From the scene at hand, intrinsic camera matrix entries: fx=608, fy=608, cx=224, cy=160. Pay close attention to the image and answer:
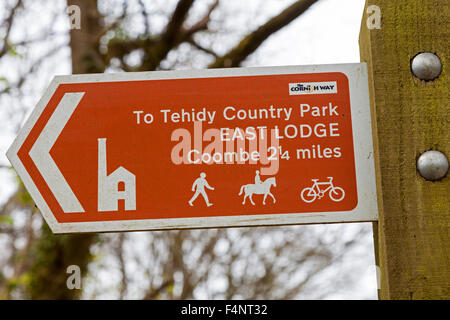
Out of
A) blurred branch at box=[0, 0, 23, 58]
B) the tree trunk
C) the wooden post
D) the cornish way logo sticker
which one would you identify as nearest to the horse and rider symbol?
the wooden post

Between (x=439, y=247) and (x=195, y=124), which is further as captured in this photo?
(x=195, y=124)

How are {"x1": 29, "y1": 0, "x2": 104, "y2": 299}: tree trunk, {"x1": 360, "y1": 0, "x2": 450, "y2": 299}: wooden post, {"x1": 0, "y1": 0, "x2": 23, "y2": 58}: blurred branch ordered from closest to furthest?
{"x1": 360, "y1": 0, "x2": 450, "y2": 299}: wooden post
{"x1": 29, "y1": 0, "x2": 104, "y2": 299}: tree trunk
{"x1": 0, "y1": 0, "x2": 23, "y2": 58}: blurred branch

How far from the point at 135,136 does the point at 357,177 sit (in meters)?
0.57

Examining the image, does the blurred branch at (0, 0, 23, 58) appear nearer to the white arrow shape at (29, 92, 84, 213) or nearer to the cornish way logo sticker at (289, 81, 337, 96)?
the white arrow shape at (29, 92, 84, 213)

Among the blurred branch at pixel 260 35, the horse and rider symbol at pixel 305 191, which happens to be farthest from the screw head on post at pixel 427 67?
the blurred branch at pixel 260 35

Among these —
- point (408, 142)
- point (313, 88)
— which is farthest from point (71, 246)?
point (408, 142)

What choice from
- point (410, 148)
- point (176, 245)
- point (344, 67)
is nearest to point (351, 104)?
point (344, 67)

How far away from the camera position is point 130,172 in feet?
5.07

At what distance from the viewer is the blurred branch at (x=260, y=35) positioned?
143 inches

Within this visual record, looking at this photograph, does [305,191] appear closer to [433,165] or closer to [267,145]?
[267,145]

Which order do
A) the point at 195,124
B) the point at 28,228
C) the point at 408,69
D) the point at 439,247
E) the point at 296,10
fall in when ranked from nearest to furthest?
1. the point at 439,247
2. the point at 408,69
3. the point at 195,124
4. the point at 296,10
5. the point at 28,228

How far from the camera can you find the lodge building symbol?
1.52 m

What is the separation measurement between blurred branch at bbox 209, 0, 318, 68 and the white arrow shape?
2288 mm
